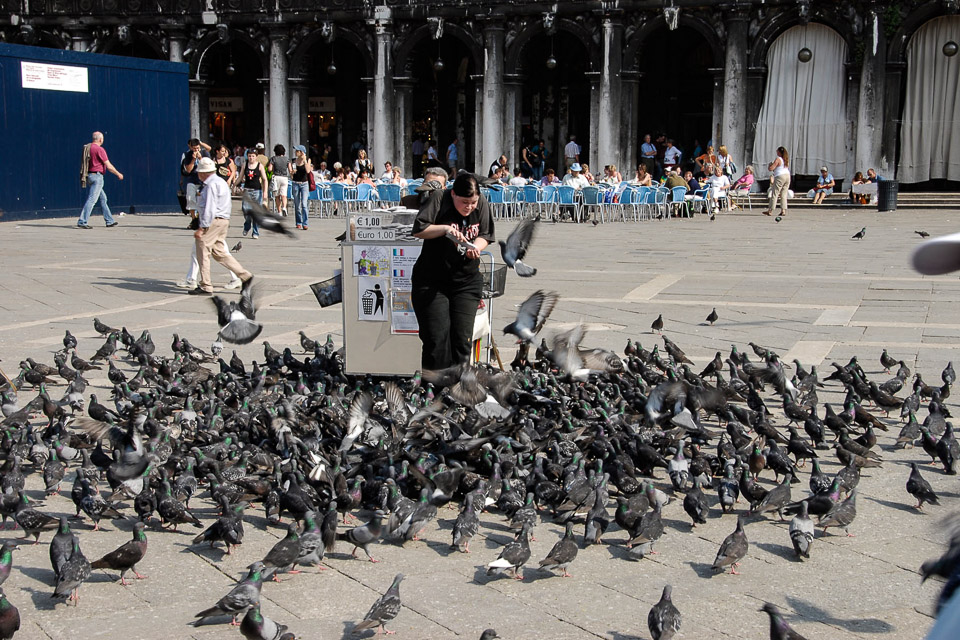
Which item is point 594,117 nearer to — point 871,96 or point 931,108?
point 871,96

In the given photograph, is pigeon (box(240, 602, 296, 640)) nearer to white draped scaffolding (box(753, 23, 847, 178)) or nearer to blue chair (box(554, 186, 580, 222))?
blue chair (box(554, 186, 580, 222))

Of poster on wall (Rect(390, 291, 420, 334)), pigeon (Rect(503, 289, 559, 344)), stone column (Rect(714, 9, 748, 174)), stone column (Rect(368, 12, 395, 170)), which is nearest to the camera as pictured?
pigeon (Rect(503, 289, 559, 344))

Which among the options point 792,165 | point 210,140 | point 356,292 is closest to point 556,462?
point 356,292

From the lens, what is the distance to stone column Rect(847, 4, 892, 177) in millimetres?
22141

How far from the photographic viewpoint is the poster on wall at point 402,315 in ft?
21.9

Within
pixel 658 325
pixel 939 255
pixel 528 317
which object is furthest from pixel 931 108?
pixel 939 255

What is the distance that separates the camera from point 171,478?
A: 4.94 meters

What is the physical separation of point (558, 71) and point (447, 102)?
10.8 feet

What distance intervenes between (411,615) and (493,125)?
73.5 ft

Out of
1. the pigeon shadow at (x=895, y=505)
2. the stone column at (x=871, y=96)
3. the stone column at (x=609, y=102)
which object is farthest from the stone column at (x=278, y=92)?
the pigeon shadow at (x=895, y=505)

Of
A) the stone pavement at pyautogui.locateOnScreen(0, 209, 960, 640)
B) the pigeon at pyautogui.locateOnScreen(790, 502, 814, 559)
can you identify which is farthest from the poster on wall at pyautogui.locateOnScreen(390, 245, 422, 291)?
the pigeon at pyautogui.locateOnScreen(790, 502, 814, 559)

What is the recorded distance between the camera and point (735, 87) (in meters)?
23.4

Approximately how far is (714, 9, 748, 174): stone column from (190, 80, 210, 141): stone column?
12808mm

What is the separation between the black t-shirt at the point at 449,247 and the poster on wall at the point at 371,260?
0.75m
